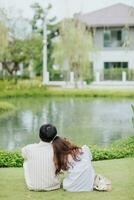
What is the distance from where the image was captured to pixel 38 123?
51.5 ft

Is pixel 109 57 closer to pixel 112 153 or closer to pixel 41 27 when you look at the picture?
pixel 41 27

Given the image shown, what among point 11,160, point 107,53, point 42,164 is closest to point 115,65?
point 107,53

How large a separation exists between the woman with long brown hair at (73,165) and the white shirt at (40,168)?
0.07 metres

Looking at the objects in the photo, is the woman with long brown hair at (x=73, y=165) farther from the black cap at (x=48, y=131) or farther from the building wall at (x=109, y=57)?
the building wall at (x=109, y=57)

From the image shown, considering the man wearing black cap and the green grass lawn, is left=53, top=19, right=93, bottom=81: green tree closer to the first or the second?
the green grass lawn

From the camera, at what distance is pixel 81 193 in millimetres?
6137

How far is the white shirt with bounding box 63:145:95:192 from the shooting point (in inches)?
243

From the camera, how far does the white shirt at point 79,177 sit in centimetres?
616

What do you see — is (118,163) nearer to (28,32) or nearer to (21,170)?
(21,170)

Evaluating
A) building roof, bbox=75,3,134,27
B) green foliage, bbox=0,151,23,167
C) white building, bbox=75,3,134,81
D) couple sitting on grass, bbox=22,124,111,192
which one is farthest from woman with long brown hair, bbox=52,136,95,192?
white building, bbox=75,3,134,81

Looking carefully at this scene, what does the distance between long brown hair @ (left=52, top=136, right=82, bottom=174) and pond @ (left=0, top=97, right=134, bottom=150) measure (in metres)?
4.76

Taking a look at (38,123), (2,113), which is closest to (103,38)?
(2,113)

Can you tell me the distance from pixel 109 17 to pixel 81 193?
3309 cm

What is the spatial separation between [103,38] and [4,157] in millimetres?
30907
